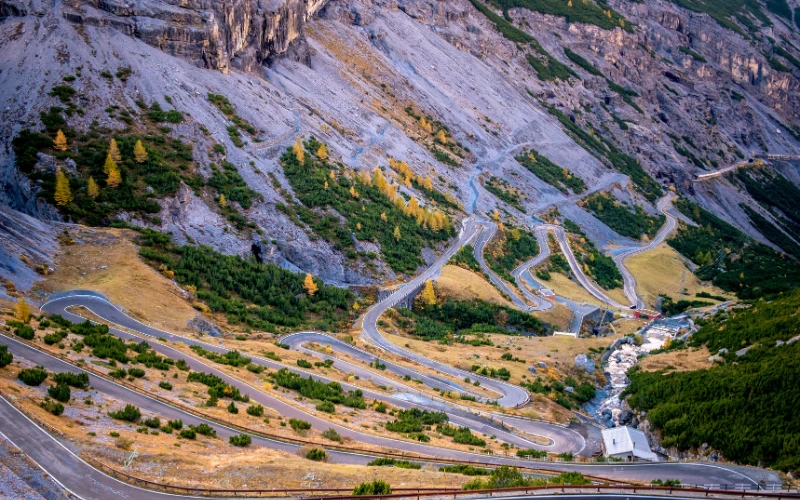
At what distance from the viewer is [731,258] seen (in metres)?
99.7

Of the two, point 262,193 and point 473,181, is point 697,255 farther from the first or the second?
point 262,193

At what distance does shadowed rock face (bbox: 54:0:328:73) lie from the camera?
6481 cm

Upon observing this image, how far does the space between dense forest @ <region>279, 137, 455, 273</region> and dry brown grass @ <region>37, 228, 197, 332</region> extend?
17.0 m

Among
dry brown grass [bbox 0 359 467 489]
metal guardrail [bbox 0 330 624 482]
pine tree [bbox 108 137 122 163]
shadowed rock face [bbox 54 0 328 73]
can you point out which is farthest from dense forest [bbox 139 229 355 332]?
shadowed rock face [bbox 54 0 328 73]

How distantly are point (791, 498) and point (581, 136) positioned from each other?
366 ft

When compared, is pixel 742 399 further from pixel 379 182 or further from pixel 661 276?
pixel 661 276

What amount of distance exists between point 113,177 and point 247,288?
14.0 m

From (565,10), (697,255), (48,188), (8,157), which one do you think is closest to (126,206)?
(48,188)

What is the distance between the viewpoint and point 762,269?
8912 centimetres

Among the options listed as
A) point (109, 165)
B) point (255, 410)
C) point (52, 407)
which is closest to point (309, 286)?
point (109, 165)

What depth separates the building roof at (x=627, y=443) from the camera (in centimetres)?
2855

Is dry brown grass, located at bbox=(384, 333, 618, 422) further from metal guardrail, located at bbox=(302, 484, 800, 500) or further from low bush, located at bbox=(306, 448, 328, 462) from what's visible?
low bush, located at bbox=(306, 448, 328, 462)

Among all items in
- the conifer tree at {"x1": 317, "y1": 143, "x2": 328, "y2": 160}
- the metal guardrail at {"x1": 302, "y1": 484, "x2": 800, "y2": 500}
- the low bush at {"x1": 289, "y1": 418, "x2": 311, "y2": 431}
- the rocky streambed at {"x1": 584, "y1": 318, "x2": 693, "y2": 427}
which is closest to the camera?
the metal guardrail at {"x1": 302, "y1": 484, "x2": 800, "y2": 500}

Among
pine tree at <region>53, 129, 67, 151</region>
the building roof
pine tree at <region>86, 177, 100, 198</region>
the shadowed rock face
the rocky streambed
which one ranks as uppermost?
the shadowed rock face
